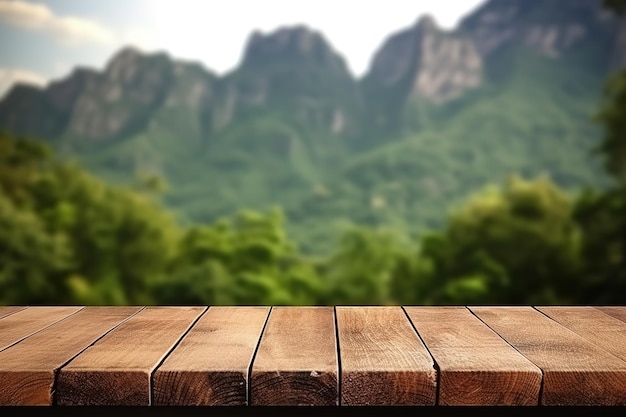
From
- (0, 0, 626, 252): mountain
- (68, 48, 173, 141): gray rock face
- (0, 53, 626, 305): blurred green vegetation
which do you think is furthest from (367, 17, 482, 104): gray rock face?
(0, 53, 626, 305): blurred green vegetation

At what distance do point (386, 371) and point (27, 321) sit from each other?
0.72 meters

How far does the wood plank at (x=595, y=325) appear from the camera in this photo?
99 centimetres

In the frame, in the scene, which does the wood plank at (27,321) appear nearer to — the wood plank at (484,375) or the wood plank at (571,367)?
the wood plank at (484,375)

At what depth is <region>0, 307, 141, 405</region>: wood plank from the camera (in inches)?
32.7

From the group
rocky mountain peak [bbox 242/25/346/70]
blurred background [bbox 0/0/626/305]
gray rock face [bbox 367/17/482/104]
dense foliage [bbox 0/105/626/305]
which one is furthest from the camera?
rocky mountain peak [bbox 242/25/346/70]

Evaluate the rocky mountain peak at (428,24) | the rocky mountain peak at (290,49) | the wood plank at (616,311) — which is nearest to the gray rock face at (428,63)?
the rocky mountain peak at (428,24)

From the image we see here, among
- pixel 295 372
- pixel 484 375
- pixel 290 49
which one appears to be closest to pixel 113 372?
pixel 295 372

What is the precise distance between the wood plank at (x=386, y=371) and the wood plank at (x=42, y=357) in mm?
392

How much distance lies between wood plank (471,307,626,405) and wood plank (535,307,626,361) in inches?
0.9

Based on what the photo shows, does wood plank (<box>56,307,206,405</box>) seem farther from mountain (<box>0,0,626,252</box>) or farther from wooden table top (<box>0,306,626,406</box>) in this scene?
mountain (<box>0,0,626,252</box>)

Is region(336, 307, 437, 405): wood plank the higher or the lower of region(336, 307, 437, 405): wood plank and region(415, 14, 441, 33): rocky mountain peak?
the lower

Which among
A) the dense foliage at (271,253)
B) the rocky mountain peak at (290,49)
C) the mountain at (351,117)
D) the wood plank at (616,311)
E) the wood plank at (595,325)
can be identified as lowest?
the dense foliage at (271,253)

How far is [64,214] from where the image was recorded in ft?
71.3

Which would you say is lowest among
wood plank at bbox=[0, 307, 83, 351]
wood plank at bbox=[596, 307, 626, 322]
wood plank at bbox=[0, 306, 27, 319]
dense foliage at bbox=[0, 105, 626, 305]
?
dense foliage at bbox=[0, 105, 626, 305]
